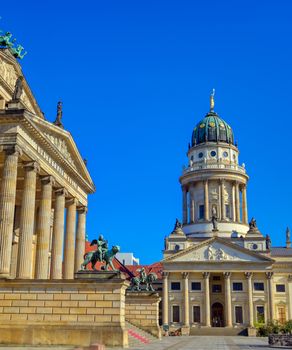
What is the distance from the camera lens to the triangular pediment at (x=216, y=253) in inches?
3984

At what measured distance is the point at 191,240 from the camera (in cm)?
10862

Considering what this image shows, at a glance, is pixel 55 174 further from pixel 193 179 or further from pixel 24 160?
pixel 193 179

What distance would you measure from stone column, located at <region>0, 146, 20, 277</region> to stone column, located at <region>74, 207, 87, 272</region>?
16967mm

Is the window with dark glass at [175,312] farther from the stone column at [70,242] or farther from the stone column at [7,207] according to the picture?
the stone column at [7,207]

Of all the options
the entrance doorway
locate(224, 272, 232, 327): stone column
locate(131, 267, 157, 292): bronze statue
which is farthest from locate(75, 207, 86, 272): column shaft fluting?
the entrance doorway

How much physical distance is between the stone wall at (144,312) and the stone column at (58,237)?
1002 cm

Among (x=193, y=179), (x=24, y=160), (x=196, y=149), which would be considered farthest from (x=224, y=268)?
(x=24, y=160)

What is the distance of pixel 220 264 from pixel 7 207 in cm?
7228

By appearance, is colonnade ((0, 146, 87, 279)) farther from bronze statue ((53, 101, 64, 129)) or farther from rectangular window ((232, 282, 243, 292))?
rectangular window ((232, 282, 243, 292))

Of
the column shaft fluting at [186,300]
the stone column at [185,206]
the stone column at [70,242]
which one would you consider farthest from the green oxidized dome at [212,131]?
the stone column at [70,242]

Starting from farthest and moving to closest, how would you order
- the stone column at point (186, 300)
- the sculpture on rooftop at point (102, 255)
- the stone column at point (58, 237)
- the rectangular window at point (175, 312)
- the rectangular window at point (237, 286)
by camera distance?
1. the rectangular window at point (237, 286)
2. the rectangular window at point (175, 312)
3. the stone column at point (186, 300)
4. the stone column at point (58, 237)
5. the sculpture on rooftop at point (102, 255)

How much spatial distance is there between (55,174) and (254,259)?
66.2 metres

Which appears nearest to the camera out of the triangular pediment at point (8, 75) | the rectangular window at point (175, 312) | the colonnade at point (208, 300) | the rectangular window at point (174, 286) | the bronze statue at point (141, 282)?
the triangular pediment at point (8, 75)

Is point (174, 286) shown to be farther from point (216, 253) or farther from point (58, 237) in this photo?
point (58, 237)
